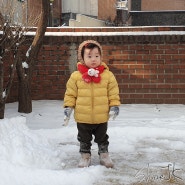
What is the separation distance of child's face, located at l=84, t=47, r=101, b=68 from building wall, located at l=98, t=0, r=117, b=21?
85.7 feet

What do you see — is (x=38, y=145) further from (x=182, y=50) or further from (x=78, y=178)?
(x=182, y=50)

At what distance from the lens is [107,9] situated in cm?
3150

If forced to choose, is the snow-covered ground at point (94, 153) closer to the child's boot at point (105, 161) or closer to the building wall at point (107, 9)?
the child's boot at point (105, 161)

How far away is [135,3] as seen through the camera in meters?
14.3

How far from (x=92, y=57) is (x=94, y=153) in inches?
50.8

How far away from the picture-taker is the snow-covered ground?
3.52 meters

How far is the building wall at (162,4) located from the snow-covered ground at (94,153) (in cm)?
880

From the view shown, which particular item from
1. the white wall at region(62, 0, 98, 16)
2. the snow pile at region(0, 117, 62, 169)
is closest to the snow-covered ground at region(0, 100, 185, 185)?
the snow pile at region(0, 117, 62, 169)

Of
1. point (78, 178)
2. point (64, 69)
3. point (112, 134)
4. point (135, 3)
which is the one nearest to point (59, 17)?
point (135, 3)

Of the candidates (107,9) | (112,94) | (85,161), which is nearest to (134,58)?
(112,94)

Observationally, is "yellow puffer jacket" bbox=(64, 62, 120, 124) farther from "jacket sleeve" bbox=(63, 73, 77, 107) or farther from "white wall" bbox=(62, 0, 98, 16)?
"white wall" bbox=(62, 0, 98, 16)

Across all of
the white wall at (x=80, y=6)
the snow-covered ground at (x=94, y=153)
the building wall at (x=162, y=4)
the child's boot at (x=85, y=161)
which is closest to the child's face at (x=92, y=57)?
the child's boot at (x=85, y=161)

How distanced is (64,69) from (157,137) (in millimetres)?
3106

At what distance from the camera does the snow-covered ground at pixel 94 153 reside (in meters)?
3.52
